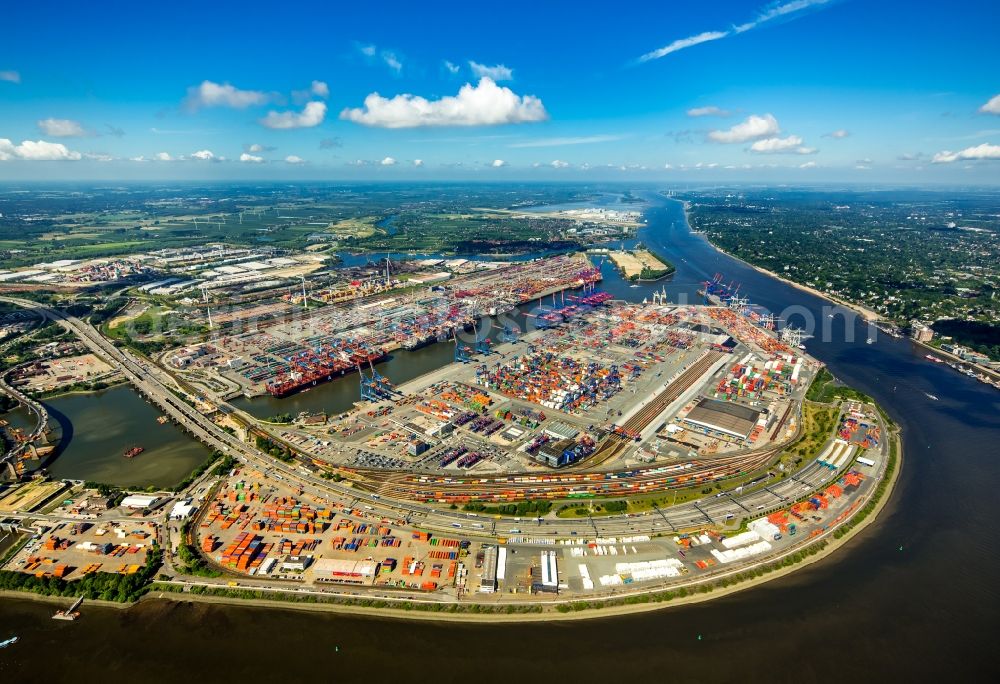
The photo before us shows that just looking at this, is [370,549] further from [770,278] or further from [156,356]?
[770,278]

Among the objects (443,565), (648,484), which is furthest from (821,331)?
(443,565)

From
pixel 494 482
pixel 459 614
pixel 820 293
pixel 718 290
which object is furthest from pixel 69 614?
pixel 820 293

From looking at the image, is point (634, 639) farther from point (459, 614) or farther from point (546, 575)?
point (459, 614)

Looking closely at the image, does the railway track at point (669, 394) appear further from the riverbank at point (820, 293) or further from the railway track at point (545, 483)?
the riverbank at point (820, 293)

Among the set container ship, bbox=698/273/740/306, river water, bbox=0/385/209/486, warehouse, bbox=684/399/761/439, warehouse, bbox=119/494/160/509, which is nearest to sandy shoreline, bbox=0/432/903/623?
warehouse, bbox=119/494/160/509

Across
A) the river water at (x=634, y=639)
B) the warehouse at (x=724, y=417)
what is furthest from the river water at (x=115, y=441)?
the warehouse at (x=724, y=417)

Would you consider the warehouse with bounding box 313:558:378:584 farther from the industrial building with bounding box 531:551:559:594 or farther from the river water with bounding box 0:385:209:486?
the river water with bounding box 0:385:209:486
